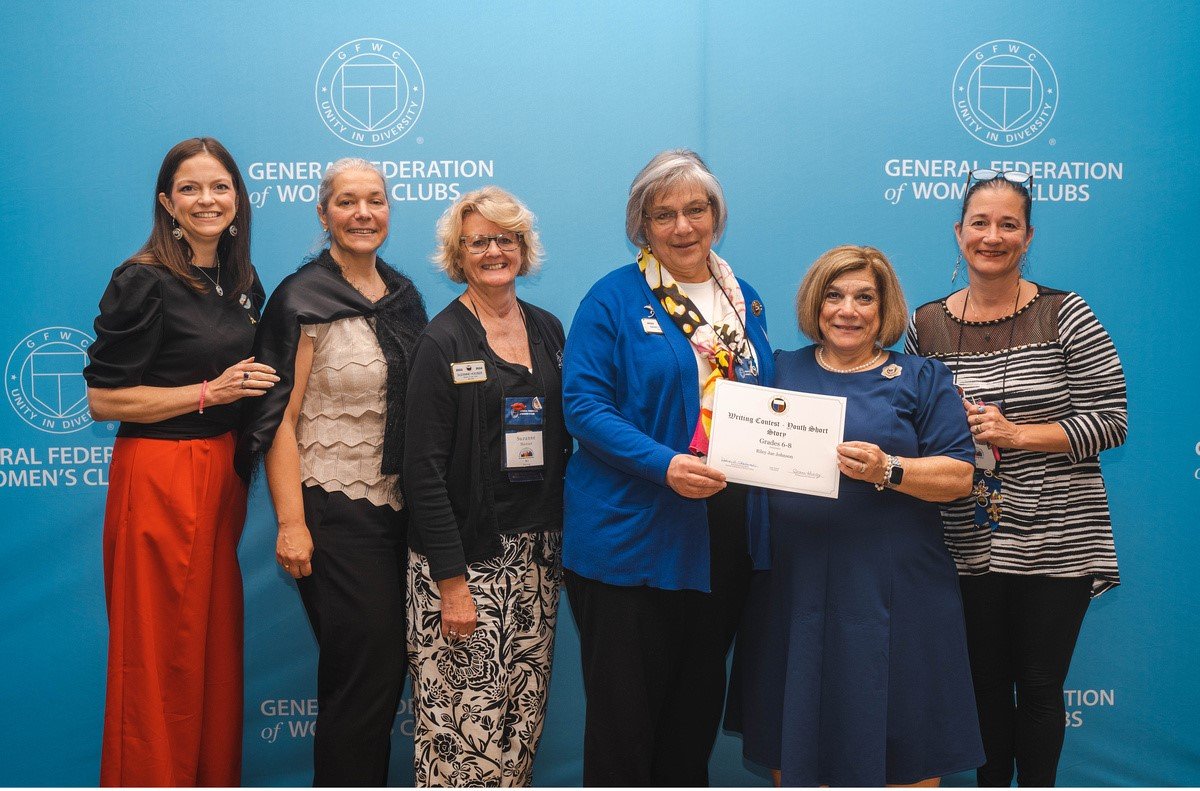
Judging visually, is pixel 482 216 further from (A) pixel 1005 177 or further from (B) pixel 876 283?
(A) pixel 1005 177

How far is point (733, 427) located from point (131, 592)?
1667 millimetres

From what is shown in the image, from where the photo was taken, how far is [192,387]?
2.30 m

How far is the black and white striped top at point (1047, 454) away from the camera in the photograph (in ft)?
7.45

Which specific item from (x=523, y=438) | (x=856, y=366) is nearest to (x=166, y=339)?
(x=523, y=438)

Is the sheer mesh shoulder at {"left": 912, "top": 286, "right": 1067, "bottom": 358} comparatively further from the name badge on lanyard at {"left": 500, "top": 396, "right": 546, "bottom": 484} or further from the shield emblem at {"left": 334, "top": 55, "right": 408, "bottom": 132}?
the shield emblem at {"left": 334, "top": 55, "right": 408, "bottom": 132}

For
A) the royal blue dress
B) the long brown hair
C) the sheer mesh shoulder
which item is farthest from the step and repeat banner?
the royal blue dress

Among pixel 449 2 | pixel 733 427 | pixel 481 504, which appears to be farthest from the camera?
pixel 449 2

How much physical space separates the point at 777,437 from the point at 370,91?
2.00m

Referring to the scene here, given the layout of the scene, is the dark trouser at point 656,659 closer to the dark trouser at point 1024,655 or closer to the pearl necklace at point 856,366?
the pearl necklace at point 856,366

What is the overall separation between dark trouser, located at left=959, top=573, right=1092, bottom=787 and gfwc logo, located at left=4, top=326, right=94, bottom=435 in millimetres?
3042

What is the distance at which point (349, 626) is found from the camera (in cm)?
230

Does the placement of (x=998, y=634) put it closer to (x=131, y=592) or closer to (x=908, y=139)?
(x=908, y=139)

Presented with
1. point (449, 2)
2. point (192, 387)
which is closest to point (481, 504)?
point (192, 387)

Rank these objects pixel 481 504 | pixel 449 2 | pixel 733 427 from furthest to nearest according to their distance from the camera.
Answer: pixel 449 2
pixel 481 504
pixel 733 427
